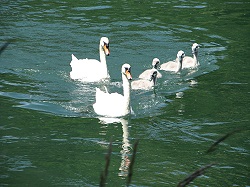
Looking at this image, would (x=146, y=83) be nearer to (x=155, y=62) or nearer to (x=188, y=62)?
(x=155, y=62)

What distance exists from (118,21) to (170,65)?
3099 mm

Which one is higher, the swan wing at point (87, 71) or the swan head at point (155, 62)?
the swan head at point (155, 62)

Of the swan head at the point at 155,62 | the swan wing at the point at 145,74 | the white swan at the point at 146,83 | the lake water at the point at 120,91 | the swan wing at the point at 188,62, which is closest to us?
the lake water at the point at 120,91

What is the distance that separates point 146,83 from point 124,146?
336 centimetres

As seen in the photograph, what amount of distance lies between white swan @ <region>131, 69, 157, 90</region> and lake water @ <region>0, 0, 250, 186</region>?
5.4 inches

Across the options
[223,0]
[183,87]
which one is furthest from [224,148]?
[223,0]

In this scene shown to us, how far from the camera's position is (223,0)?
18.6 m

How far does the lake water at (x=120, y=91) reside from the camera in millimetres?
8156

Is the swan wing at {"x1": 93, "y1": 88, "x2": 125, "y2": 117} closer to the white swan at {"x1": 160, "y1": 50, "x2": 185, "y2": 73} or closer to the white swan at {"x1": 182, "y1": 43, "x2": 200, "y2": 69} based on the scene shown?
the white swan at {"x1": 160, "y1": 50, "x2": 185, "y2": 73}

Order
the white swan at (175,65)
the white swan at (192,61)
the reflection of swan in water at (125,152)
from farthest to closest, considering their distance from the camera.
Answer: the white swan at (192,61) < the white swan at (175,65) < the reflection of swan in water at (125,152)

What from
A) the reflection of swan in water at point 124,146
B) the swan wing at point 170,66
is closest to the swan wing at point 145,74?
the swan wing at point 170,66

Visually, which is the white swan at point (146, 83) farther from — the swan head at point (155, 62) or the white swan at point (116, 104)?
the white swan at point (116, 104)

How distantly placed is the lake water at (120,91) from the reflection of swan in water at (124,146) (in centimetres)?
3

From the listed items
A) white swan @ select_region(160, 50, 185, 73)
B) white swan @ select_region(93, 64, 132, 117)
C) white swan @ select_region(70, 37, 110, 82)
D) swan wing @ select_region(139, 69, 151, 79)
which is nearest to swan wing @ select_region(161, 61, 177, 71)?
white swan @ select_region(160, 50, 185, 73)
